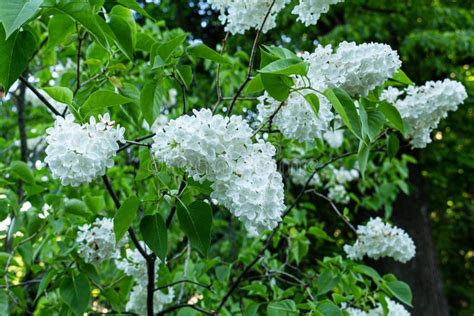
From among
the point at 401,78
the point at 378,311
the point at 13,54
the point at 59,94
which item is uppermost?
the point at 13,54

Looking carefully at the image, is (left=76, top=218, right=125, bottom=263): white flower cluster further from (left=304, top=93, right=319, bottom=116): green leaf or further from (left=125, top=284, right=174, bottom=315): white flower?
(left=304, top=93, right=319, bottom=116): green leaf

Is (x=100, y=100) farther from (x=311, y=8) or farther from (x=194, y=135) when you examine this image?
(x=311, y=8)

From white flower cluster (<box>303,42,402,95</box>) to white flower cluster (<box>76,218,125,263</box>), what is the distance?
84cm

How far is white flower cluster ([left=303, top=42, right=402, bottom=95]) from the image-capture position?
54.1 inches

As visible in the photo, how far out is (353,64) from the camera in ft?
4.54

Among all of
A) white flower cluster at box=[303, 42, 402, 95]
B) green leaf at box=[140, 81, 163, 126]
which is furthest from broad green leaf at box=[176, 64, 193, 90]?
white flower cluster at box=[303, 42, 402, 95]

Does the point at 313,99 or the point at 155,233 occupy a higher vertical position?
the point at 313,99

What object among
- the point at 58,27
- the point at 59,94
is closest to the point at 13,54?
the point at 59,94

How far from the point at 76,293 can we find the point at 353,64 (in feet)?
3.52

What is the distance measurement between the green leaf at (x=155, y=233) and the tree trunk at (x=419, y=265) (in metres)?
5.29

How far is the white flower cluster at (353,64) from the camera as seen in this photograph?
1.37 metres

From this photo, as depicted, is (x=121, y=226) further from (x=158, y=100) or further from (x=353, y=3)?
(x=353, y=3)

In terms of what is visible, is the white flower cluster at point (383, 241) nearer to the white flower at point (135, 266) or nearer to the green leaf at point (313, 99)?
the white flower at point (135, 266)

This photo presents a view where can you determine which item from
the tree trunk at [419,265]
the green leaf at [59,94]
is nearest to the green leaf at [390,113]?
the green leaf at [59,94]
